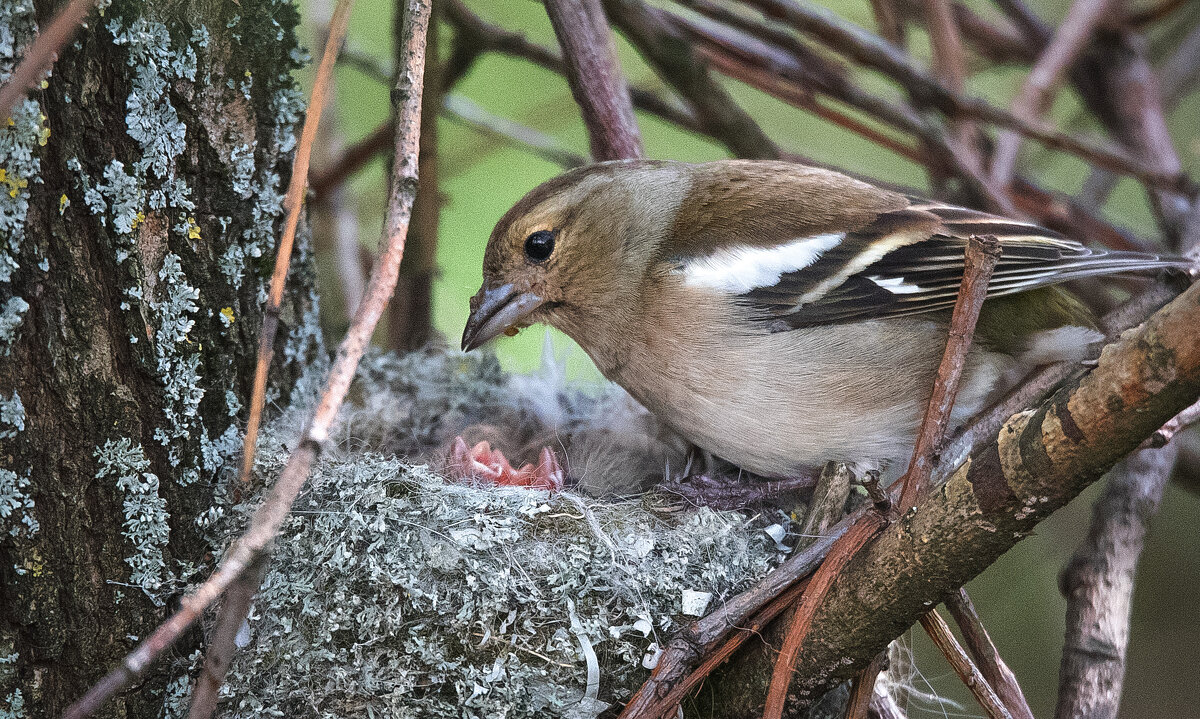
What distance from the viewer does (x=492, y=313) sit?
2588 mm

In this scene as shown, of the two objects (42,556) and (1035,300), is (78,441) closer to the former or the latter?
(42,556)

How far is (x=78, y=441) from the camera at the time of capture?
1597mm

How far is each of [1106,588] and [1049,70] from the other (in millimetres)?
1964

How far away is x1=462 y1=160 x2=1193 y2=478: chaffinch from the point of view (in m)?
2.25

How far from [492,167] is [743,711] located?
9.45 feet

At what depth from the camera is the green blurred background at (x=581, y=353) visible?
3660mm

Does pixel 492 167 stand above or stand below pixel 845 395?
above

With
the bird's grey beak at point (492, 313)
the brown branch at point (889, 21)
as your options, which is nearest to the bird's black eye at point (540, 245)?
the bird's grey beak at point (492, 313)

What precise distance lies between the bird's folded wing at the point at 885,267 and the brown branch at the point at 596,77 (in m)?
0.60

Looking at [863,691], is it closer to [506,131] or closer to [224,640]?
[224,640]

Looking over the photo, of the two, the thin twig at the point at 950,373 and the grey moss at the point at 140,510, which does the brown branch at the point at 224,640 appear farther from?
the thin twig at the point at 950,373

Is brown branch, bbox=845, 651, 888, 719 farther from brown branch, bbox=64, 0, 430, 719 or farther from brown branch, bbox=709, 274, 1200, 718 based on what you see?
brown branch, bbox=64, 0, 430, 719

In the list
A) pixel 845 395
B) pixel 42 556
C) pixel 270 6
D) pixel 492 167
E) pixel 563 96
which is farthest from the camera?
pixel 492 167

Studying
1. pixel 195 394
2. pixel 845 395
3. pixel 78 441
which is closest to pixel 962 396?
pixel 845 395
